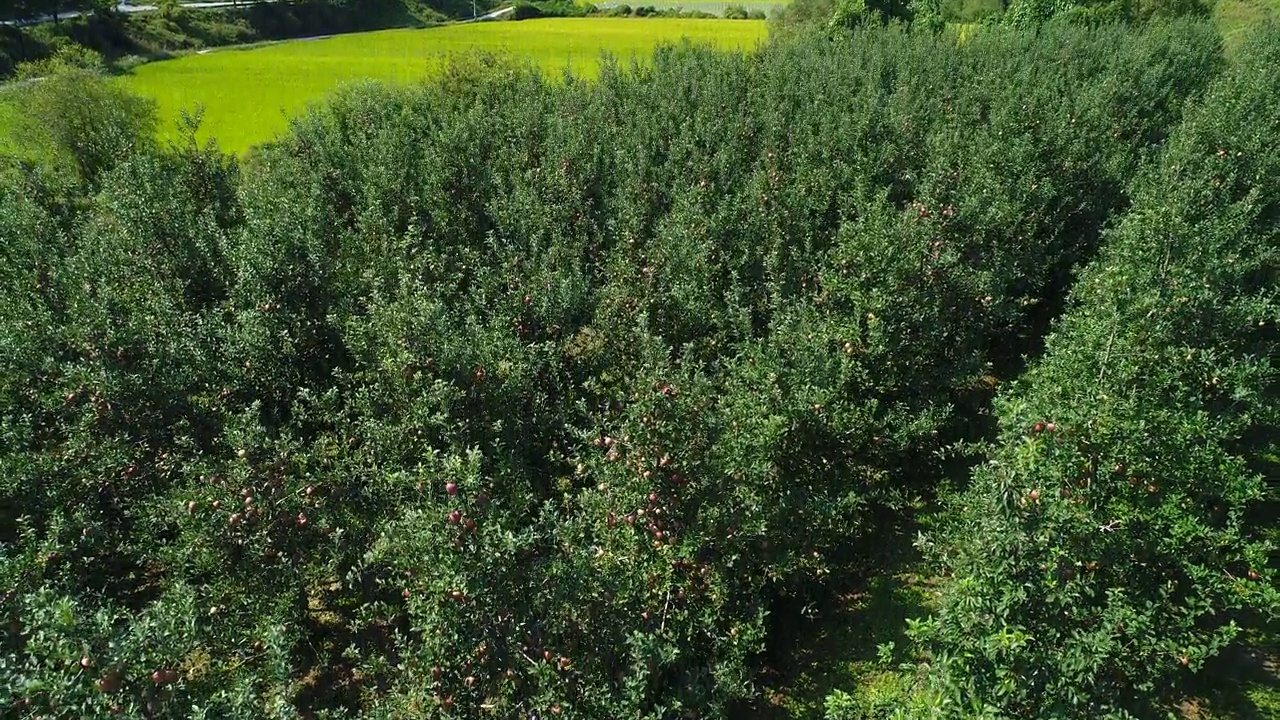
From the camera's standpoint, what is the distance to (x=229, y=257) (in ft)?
29.5

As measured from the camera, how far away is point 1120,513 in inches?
214

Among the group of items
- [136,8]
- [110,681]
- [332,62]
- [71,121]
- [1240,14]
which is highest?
[136,8]

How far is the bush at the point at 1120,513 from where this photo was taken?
4.73 metres

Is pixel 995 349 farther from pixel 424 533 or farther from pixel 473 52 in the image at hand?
pixel 473 52

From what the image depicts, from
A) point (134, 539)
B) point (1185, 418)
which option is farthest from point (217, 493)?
point (1185, 418)

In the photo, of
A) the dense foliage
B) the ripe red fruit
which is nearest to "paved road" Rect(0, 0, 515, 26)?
the dense foliage

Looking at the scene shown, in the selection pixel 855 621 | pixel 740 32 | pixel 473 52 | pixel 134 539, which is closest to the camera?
pixel 134 539

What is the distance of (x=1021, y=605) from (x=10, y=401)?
9834 mm

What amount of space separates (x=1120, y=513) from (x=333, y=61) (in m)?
38.7

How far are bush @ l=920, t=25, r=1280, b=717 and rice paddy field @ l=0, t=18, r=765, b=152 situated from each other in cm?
1767

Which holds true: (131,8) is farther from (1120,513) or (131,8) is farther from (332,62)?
(1120,513)

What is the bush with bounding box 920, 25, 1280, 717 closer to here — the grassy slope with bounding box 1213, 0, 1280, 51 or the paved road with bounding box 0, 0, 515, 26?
the grassy slope with bounding box 1213, 0, 1280, 51

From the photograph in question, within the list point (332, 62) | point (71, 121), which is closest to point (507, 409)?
point (71, 121)

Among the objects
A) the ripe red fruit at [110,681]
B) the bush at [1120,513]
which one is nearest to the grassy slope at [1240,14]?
the bush at [1120,513]
